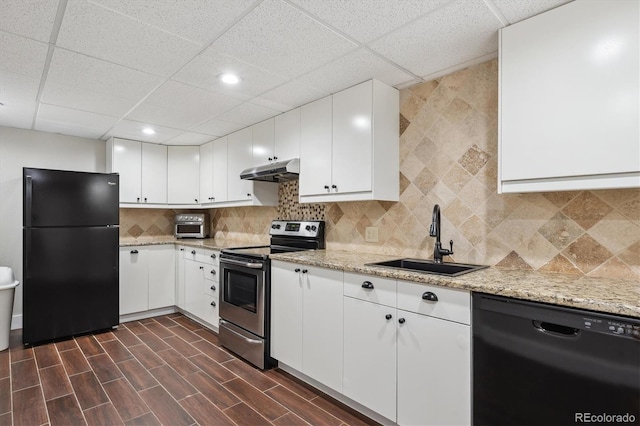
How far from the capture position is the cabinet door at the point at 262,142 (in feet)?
10.9

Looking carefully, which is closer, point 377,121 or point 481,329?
point 481,329

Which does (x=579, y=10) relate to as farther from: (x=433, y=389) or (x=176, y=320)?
(x=176, y=320)

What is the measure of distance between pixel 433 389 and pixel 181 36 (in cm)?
229

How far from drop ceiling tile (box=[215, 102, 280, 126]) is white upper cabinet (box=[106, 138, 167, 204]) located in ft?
5.11

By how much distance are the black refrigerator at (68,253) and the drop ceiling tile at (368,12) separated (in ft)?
10.0

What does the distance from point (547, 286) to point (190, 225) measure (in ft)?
13.7

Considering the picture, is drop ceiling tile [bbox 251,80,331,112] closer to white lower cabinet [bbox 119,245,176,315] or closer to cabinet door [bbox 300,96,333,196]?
cabinet door [bbox 300,96,333,196]

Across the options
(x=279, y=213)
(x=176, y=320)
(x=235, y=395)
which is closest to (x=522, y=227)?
(x=235, y=395)

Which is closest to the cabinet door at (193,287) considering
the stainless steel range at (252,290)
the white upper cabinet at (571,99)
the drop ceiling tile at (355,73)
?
the stainless steel range at (252,290)

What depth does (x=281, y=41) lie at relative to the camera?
1.89m

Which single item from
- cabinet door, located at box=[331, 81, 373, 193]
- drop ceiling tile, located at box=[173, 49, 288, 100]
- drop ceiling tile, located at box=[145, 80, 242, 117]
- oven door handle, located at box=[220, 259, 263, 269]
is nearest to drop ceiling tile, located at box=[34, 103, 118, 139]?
drop ceiling tile, located at box=[145, 80, 242, 117]

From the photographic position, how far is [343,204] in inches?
118

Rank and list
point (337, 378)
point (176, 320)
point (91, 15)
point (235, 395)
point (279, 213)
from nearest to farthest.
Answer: point (91, 15) < point (337, 378) < point (235, 395) < point (279, 213) < point (176, 320)

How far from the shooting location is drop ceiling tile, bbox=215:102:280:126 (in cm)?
306
